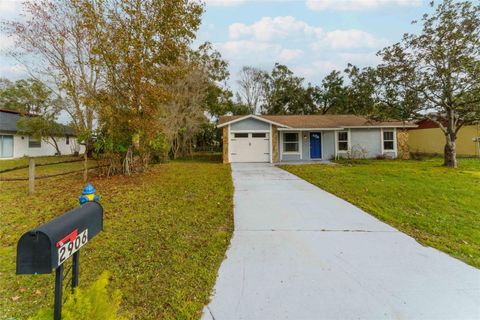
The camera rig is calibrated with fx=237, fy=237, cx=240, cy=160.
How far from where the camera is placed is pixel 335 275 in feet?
9.55

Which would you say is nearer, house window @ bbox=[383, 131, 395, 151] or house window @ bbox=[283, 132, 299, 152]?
house window @ bbox=[283, 132, 299, 152]

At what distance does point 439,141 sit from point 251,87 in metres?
22.4

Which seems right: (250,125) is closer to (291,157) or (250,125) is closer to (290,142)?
(290,142)

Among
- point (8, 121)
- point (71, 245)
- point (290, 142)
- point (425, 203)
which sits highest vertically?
point (8, 121)

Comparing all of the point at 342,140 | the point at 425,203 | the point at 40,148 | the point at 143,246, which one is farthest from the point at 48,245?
the point at 40,148

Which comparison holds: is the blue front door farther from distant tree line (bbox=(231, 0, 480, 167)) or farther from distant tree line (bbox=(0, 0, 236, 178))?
distant tree line (bbox=(0, 0, 236, 178))

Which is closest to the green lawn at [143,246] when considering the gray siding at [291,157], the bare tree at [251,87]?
the gray siding at [291,157]

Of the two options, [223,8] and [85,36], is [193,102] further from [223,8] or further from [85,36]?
[223,8]

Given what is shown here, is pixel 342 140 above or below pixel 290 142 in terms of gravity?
above

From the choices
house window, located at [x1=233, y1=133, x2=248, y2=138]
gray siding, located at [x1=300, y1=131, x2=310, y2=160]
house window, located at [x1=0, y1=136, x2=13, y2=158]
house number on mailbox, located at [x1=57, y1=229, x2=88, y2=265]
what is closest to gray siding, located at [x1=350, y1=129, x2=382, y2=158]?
gray siding, located at [x1=300, y1=131, x2=310, y2=160]

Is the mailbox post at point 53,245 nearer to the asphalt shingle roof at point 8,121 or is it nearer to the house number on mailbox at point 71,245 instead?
the house number on mailbox at point 71,245

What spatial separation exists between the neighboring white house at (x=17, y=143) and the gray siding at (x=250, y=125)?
13495 mm

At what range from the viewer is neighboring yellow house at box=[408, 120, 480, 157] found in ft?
55.5

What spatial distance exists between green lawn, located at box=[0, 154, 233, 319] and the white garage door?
791 centimetres
